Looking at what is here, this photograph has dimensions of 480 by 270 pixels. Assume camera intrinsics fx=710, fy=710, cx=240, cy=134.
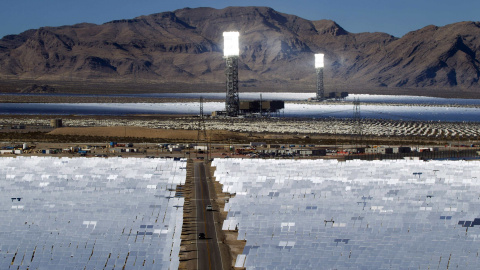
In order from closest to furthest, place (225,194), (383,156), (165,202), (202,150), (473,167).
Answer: (165,202) < (225,194) < (473,167) < (383,156) < (202,150)

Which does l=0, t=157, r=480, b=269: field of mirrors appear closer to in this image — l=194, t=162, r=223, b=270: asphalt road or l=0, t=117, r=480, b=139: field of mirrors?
l=194, t=162, r=223, b=270: asphalt road

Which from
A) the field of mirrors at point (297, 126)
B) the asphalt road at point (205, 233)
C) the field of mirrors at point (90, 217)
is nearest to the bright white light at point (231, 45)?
the field of mirrors at point (297, 126)

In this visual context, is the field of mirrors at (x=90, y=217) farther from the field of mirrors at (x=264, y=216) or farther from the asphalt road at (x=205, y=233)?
the asphalt road at (x=205, y=233)

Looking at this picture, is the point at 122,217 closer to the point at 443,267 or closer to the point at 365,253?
the point at 365,253

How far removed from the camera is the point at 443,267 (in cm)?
4209

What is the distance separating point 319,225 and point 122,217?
14.8 meters

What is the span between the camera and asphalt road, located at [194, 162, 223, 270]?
1788 inches

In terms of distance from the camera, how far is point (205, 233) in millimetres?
52719

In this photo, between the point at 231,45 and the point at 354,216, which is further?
the point at 231,45

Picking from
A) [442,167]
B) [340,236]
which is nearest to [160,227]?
[340,236]

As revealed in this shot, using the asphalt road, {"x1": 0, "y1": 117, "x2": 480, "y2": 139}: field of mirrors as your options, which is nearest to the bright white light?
{"x1": 0, "y1": 117, "x2": 480, "y2": 139}: field of mirrors

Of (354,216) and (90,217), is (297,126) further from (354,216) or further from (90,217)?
(90,217)

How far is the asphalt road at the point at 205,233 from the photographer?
45.4 metres

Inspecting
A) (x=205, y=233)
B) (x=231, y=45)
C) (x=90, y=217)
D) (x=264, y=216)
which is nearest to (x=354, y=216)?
(x=264, y=216)
